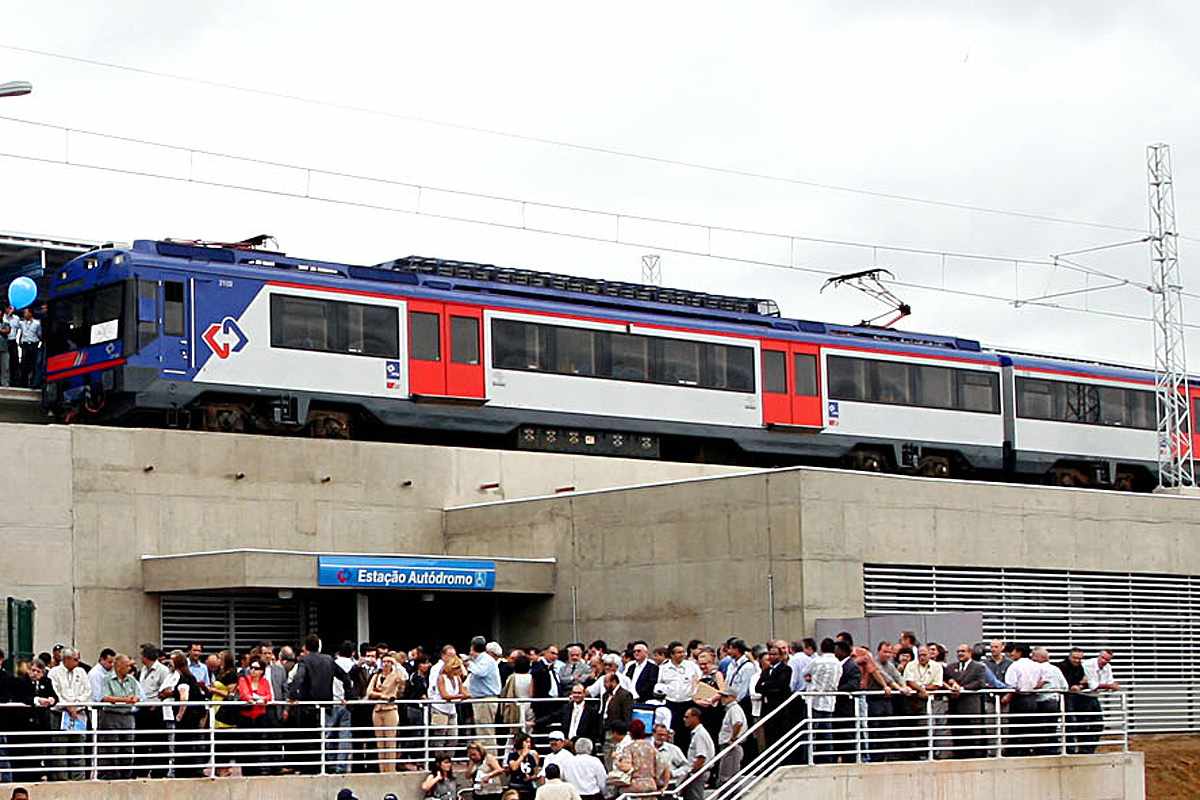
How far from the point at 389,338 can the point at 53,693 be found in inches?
640

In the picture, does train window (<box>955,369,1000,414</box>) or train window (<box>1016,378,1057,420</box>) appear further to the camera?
train window (<box>1016,378,1057,420</box>)

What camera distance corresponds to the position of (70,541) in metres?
28.8

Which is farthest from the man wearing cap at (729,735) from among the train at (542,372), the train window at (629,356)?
the train window at (629,356)

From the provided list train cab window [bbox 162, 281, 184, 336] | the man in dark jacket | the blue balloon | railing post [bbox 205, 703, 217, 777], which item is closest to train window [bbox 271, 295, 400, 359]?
train cab window [bbox 162, 281, 184, 336]

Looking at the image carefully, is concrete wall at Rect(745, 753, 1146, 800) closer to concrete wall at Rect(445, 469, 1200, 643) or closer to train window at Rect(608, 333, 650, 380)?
concrete wall at Rect(445, 469, 1200, 643)

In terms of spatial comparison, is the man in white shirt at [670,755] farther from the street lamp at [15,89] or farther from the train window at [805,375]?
the train window at [805,375]

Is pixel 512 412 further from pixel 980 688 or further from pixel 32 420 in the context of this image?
pixel 980 688

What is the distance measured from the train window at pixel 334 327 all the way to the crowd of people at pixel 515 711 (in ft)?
39.1

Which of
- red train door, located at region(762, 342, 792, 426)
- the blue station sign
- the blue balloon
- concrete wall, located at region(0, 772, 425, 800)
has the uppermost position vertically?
the blue balloon

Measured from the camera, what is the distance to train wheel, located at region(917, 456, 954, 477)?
4338 cm

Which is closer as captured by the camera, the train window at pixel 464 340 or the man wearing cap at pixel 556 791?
the man wearing cap at pixel 556 791

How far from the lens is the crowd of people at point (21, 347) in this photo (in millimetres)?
34688

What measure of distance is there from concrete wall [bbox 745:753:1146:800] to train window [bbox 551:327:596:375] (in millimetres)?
15488

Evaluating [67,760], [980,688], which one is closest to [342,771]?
[67,760]
